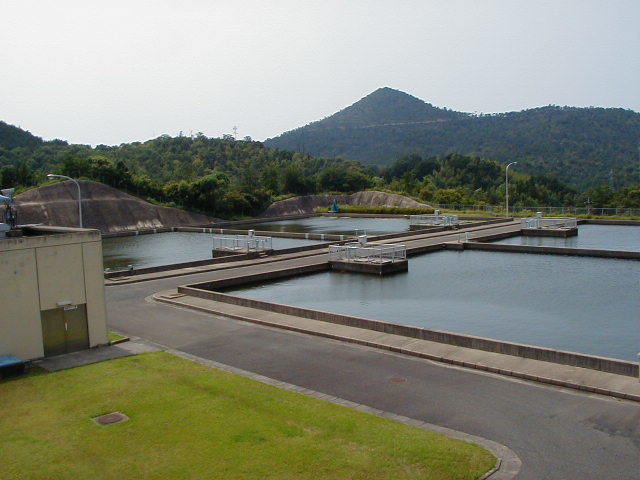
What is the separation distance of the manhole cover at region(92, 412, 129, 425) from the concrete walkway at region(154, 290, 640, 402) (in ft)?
25.9

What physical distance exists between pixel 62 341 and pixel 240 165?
123283mm

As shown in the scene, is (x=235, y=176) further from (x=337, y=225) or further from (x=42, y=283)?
(x=42, y=283)

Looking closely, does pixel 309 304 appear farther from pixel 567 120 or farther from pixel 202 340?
pixel 567 120

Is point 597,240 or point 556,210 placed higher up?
point 556,210

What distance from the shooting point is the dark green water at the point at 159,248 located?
1757 inches

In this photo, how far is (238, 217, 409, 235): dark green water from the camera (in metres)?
65.3

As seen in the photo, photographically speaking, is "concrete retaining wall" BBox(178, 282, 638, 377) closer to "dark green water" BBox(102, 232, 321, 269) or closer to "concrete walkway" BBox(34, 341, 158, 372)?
"concrete walkway" BBox(34, 341, 158, 372)

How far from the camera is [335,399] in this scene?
1387 centimetres

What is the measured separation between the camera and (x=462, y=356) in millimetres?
16656

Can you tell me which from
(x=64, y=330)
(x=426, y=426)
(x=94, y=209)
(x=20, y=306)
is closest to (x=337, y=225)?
(x=94, y=209)

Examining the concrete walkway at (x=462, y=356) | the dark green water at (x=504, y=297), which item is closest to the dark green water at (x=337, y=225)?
the dark green water at (x=504, y=297)

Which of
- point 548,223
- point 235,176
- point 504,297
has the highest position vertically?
point 235,176

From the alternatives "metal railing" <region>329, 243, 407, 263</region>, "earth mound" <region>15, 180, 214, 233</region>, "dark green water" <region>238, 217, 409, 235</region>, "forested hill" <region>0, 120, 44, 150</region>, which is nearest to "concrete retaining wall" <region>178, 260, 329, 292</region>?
"metal railing" <region>329, 243, 407, 263</region>

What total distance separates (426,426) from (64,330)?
11.5 meters
